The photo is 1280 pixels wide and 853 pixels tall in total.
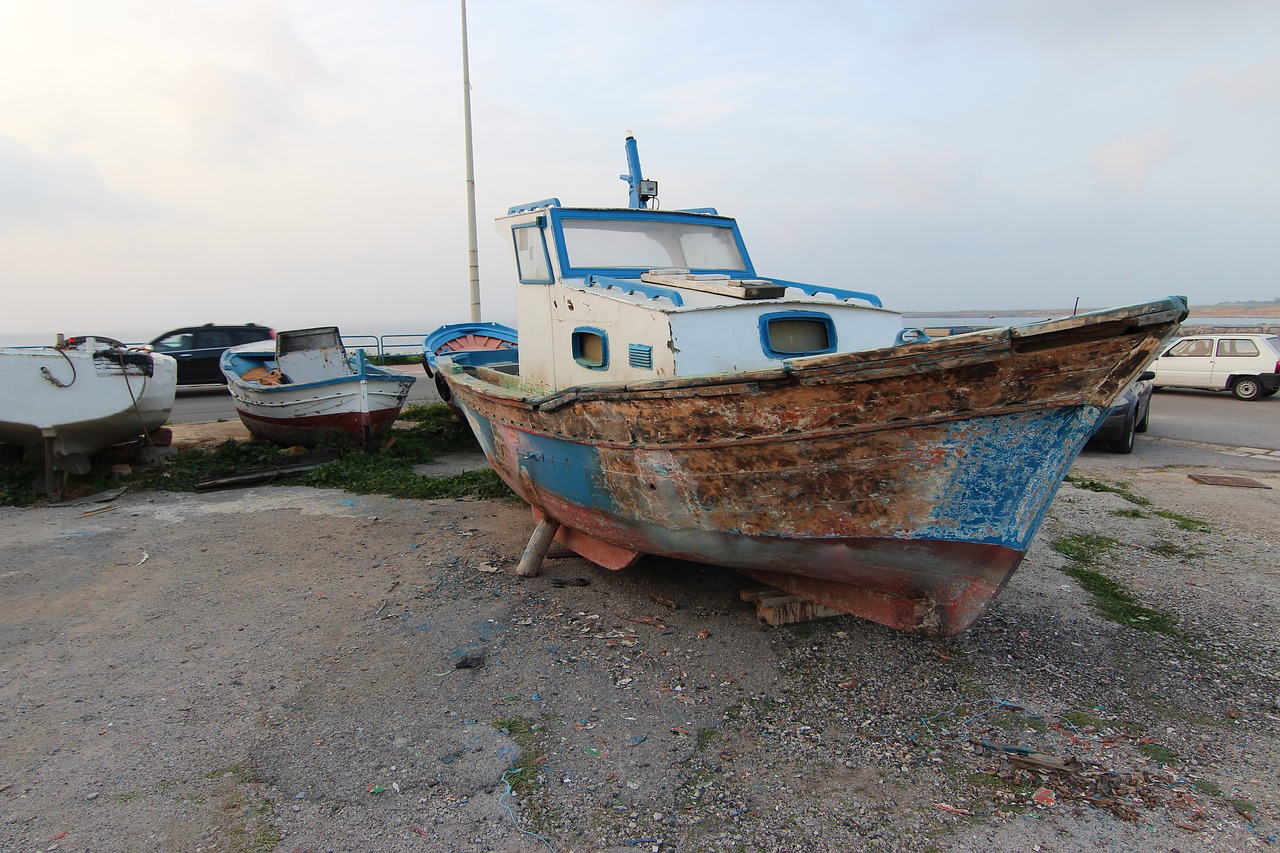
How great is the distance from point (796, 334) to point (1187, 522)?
4974mm

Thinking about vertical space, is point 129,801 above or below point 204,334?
below

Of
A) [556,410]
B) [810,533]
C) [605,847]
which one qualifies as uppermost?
[556,410]

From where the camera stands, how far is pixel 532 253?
20.5 feet

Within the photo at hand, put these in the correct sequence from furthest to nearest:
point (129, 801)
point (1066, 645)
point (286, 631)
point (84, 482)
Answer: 1. point (84, 482)
2. point (286, 631)
3. point (1066, 645)
4. point (129, 801)

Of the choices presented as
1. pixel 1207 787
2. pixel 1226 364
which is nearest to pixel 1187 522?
pixel 1207 787

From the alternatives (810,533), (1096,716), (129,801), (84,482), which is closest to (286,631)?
(129,801)

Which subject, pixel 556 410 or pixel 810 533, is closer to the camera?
pixel 810 533

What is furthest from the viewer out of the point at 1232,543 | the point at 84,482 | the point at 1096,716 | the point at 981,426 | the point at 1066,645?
the point at 84,482

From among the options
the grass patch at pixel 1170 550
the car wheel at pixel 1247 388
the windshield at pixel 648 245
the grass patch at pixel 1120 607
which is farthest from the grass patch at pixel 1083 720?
the car wheel at pixel 1247 388

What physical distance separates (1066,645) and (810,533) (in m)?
1.92

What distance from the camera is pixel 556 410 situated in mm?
4895

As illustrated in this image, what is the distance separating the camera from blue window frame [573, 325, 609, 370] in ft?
16.9

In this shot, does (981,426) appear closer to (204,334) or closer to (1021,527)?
(1021,527)

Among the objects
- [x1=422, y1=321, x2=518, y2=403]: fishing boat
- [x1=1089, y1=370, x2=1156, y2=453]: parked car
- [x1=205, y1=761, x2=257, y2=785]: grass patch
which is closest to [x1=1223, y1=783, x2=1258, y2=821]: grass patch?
[x1=205, y1=761, x2=257, y2=785]: grass patch
